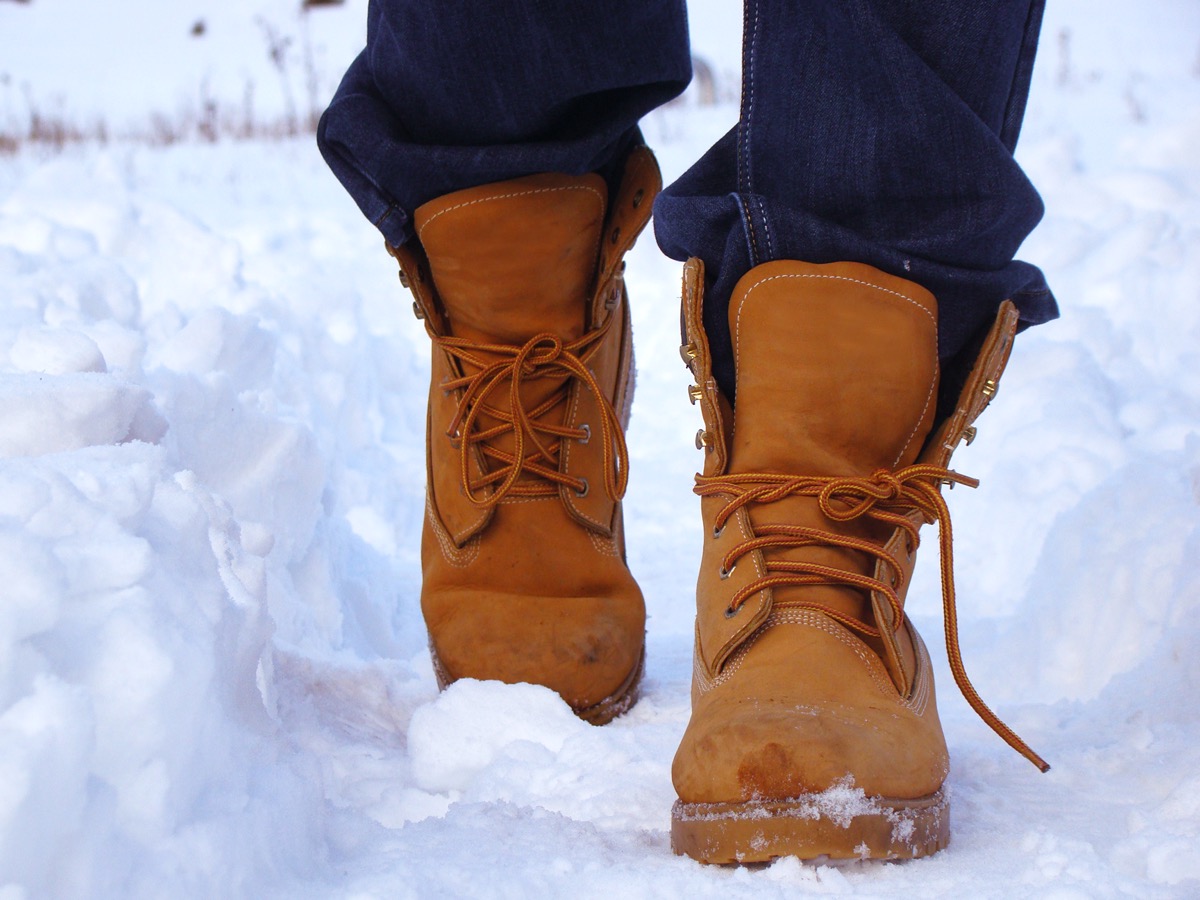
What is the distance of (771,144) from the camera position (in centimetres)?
110

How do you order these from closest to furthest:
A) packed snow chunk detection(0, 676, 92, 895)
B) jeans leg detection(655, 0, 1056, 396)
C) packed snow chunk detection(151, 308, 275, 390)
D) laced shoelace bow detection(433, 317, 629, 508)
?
packed snow chunk detection(0, 676, 92, 895) < jeans leg detection(655, 0, 1056, 396) < laced shoelace bow detection(433, 317, 629, 508) < packed snow chunk detection(151, 308, 275, 390)

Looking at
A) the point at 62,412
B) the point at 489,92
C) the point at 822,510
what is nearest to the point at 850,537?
the point at 822,510

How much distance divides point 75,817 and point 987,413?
2146 millimetres

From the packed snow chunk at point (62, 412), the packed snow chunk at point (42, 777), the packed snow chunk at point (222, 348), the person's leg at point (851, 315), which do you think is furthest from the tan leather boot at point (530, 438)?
the packed snow chunk at point (222, 348)

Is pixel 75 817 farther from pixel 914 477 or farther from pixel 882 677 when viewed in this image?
pixel 914 477

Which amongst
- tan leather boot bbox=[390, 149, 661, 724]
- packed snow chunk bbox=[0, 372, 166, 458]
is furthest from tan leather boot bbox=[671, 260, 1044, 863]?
packed snow chunk bbox=[0, 372, 166, 458]

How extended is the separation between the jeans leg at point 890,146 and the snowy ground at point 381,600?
19.7 inches

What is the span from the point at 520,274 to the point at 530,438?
0.67 ft

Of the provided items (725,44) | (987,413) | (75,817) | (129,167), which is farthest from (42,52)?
(75,817)

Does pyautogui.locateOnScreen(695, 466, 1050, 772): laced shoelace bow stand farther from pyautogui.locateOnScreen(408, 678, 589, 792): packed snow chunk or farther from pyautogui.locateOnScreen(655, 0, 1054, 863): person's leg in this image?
pyautogui.locateOnScreen(408, 678, 589, 792): packed snow chunk

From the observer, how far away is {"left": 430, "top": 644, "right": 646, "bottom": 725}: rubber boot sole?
1.26 m

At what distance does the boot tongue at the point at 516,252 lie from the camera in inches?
48.5

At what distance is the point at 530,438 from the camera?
4.43ft

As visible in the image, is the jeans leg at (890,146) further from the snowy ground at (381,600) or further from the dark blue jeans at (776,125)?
the snowy ground at (381,600)
